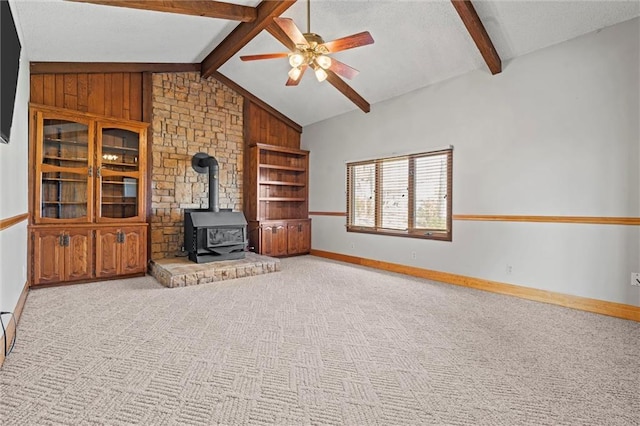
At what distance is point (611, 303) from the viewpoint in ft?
10.8

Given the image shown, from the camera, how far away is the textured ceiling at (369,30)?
3307 mm

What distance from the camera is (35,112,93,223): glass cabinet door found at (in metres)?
4.02

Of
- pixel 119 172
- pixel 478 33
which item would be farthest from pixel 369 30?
pixel 119 172

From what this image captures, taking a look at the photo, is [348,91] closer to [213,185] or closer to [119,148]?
[213,185]

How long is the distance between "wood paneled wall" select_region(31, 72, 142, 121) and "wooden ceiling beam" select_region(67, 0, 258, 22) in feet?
6.16

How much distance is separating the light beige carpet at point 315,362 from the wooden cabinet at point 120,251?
2.42ft

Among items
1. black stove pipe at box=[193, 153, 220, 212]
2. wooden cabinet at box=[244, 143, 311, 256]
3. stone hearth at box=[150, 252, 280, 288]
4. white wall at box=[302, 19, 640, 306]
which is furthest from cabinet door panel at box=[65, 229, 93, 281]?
white wall at box=[302, 19, 640, 306]

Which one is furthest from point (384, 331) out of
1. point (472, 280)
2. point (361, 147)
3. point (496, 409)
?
point (361, 147)

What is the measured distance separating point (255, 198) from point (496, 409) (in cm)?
524

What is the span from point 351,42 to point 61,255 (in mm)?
4375

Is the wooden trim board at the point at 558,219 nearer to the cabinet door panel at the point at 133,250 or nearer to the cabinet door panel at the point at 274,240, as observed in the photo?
the cabinet door panel at the point at 274,240

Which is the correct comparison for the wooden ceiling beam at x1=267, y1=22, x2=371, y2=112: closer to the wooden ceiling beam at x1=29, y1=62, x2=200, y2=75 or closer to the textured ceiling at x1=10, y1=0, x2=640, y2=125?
the textured ceiling at x1=10, y1=0, x2=640, y2=125

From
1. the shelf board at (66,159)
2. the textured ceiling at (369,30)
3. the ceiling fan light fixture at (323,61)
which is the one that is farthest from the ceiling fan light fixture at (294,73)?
the shelf board at (66,159)

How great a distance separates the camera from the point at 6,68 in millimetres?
2172
